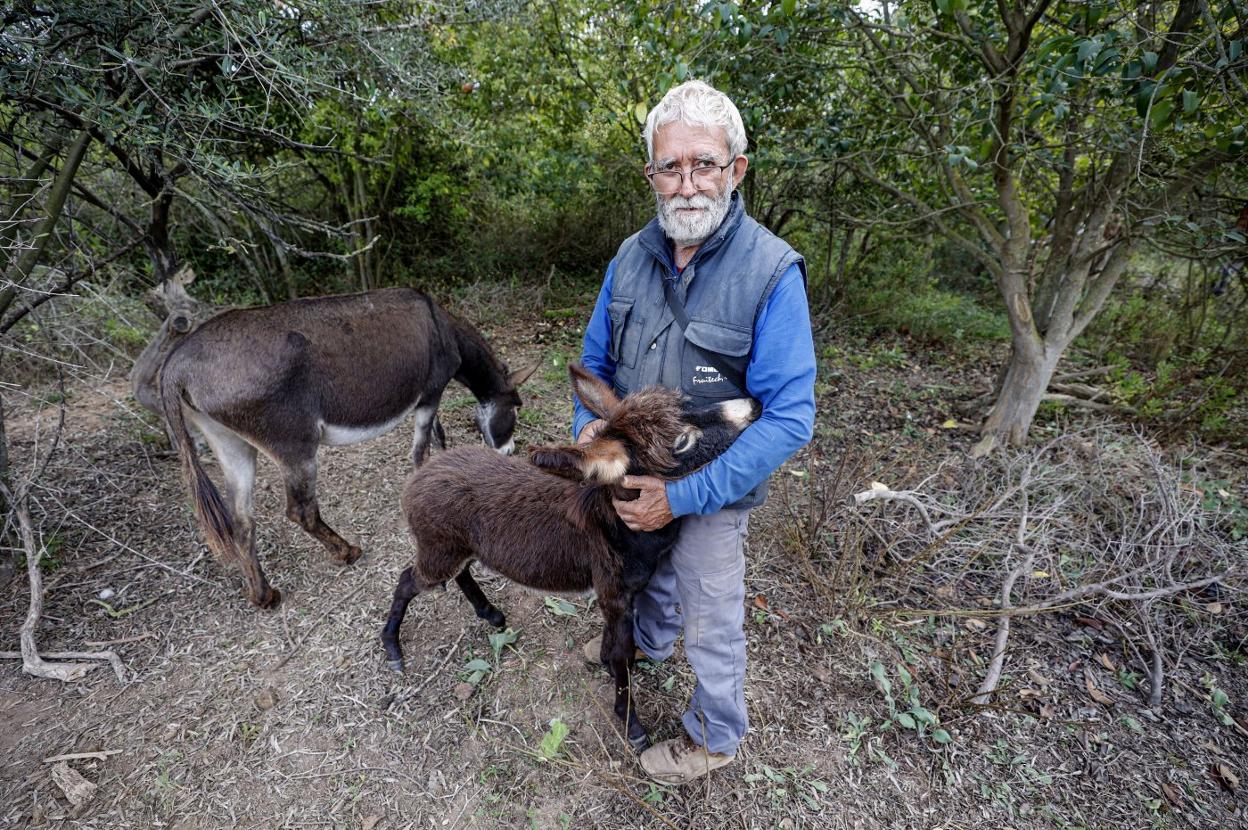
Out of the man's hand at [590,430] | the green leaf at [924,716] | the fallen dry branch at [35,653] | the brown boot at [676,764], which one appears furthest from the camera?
the fallen dry branch at [35,653]

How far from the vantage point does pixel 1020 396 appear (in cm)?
481

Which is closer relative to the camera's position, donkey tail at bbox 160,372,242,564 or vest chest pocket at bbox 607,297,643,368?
vest chest pocket at bbox 607,297,643,368

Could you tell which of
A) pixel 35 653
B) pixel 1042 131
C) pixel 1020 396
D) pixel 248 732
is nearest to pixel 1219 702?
pixel 1020 396

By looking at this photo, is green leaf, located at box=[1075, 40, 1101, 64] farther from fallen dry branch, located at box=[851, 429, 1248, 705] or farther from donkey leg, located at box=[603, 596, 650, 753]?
donkey leg, located at box=[603, 596, 650, 753]

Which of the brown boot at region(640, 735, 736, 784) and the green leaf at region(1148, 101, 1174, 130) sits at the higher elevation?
the green leaf at region(1148, 101, 1174, 130)

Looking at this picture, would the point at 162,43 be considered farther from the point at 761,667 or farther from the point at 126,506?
the point at 761,667

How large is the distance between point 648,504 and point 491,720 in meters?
1.73

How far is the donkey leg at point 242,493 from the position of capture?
3203 mm

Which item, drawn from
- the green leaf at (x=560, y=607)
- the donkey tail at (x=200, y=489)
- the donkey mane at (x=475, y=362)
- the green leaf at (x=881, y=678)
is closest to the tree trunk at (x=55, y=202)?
the donkey tail at (x=200, y=489)

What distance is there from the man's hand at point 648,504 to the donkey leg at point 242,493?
9.26 feet

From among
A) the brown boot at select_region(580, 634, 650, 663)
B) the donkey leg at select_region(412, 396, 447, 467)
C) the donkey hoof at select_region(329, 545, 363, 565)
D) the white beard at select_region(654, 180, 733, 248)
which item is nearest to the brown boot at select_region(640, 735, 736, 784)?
the brown boot at select_region(580, 634, 650, 663)

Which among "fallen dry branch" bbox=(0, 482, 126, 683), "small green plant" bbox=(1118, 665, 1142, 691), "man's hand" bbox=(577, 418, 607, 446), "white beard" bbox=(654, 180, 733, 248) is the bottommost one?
"fallen dry branch" bbox=(0, 482, 126, 683)

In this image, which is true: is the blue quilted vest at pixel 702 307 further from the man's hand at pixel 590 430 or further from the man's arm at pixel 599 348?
the man's hand at pixel 590 430

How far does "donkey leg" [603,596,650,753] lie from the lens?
2330 millimetres
